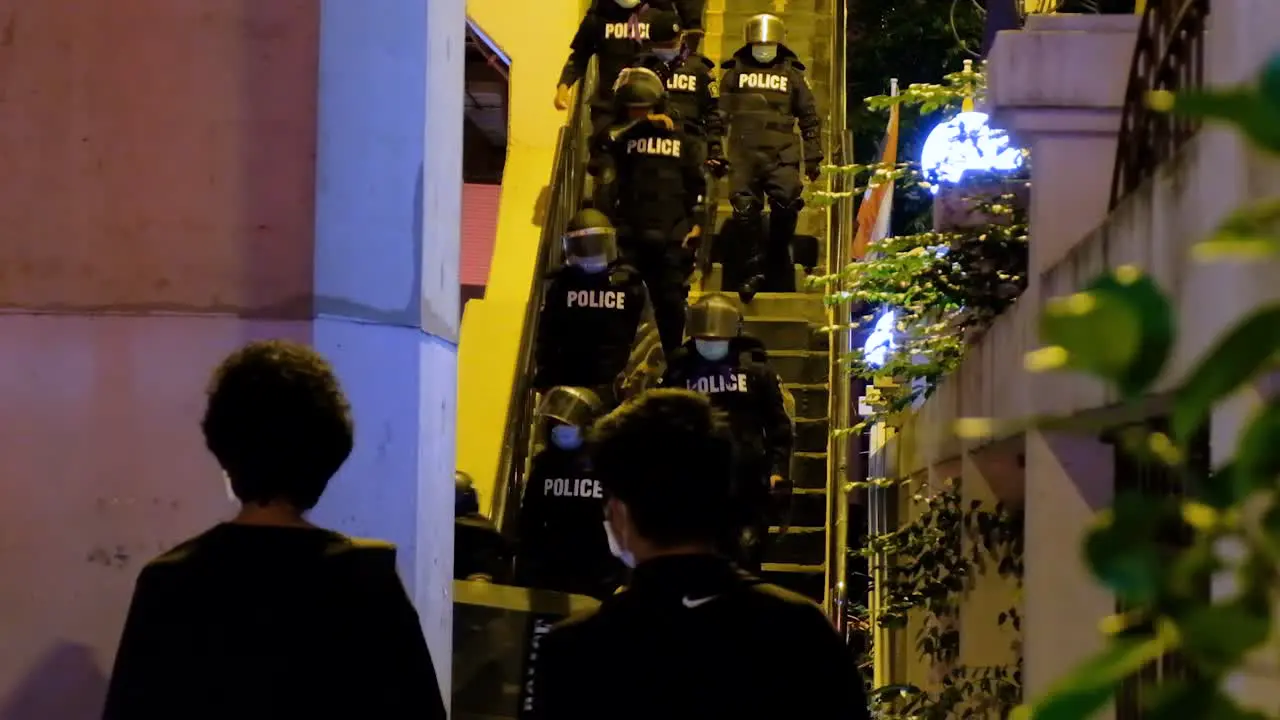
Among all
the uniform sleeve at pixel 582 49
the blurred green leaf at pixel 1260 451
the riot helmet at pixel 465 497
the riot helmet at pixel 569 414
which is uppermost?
the uniform sleeve at pixel 582 49

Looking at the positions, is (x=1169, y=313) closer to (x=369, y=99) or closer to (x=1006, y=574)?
(x=369, y=99)

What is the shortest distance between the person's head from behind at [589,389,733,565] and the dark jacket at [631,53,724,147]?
761cm

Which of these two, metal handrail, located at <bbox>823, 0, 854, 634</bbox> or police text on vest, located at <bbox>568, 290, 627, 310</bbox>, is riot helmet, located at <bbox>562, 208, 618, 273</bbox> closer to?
police text on vest, located at <bbox>568, 290, 627, 310</bbox>

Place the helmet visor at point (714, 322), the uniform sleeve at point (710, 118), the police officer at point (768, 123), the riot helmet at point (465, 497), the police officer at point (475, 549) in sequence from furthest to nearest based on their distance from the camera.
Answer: the police officer at point (768, 123) < the uniform sleeve at point (710, 118) < the helmet visor at point (714, 322) < the riot helmet at point (465, 497) < the police officer at point (475, 549)

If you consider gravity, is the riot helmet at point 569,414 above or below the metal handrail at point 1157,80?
below

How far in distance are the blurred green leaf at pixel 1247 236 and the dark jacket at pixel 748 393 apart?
6.70m

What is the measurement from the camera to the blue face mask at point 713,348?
7.57m

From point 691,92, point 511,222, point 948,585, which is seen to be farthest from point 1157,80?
point 511,222

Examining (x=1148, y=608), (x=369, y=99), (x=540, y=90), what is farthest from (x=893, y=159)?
(x=1148, y=608)

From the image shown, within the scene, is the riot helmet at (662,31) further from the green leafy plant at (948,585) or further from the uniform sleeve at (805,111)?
the green leafy plant at (948,585)

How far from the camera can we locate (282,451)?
2.42 m

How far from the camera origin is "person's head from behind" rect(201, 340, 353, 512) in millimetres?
2418

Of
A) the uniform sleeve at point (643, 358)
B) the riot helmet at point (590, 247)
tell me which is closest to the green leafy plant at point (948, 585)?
the uniform sleeve at point (643, 358)

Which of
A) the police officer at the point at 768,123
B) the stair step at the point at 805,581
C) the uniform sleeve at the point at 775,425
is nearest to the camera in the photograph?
the uniform sleeve at the point at 775,425
